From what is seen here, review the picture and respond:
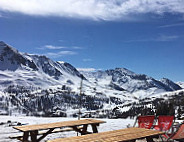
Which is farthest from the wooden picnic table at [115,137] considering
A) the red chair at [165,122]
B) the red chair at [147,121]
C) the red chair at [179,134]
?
the red chair at [165,122]

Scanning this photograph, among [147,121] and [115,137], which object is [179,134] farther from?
[115,137]

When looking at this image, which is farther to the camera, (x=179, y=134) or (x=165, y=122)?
(x=165, y=122)

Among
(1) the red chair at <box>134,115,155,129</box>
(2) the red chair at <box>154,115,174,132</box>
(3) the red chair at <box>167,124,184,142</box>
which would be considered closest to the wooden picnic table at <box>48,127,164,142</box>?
(3) the red chair at <box>167,124,184,142</box>

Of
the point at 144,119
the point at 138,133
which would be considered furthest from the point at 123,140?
the point at 144,119

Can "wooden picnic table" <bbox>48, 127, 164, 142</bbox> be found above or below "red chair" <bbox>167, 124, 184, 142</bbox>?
above

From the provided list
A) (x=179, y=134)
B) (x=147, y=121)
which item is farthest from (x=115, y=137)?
(x=147, y=121)

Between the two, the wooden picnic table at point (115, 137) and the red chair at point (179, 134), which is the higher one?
the wooden picnic table at point (115, 137)

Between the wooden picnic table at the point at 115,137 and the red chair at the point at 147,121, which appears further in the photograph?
the red chair at the point at 147,121

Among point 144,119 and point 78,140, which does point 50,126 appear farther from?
point 144,119

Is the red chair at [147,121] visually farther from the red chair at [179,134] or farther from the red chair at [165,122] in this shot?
the red chair at [179,134]

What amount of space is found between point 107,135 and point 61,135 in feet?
18.7

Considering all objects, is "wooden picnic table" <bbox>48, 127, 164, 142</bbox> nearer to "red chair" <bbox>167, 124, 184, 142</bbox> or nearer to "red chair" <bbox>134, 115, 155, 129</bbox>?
"red chair" <bbox>167, 124, 184, 142</bbox>

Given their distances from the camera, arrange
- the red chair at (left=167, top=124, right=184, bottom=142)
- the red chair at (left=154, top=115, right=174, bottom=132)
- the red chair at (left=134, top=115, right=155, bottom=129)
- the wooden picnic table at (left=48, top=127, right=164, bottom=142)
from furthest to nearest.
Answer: the red chair at (left=134, top=115, right=155, bottom=129) < the red chair at (left=154, top=115, right=174, bottom=132) < the red chair at (left=167, top=124, right=184, bottom=142) < the wooden picnic table at (left=48, top=127, right=164, bottom=142)

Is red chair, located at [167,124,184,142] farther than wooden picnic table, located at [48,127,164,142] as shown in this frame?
Yes
